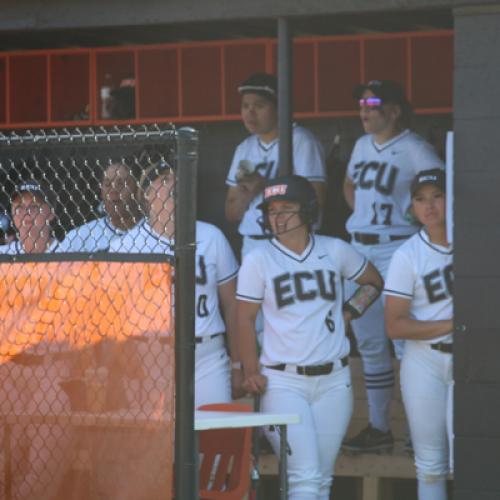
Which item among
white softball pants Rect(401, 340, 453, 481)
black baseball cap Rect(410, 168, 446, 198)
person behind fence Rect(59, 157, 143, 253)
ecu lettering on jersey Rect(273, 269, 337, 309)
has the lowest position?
white softball pants Rect(401, 340, 453, 481)

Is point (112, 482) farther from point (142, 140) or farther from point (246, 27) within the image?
point (246, 27)

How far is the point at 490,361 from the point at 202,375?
1.32m

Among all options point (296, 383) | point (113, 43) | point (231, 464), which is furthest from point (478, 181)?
point (113, 43)

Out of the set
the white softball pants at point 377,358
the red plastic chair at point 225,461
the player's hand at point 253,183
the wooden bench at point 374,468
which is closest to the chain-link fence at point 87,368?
the red plastic chair at point 225,461

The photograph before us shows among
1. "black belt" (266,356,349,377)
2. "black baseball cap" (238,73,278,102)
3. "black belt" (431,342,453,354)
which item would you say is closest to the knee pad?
"black belt" (266,356,349,377)

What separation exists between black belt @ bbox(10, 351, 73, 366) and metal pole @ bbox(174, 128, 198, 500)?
0.45m

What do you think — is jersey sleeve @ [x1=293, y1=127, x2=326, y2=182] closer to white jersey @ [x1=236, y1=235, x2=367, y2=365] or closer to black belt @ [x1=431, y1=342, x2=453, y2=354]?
white jersey @ [x1=236, y1=235, x2=367, y2=365]

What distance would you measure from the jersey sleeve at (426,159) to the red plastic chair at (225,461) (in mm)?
1892

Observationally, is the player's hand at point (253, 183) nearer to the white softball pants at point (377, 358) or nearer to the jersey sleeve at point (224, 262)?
the white softball pants at point (377, 358)

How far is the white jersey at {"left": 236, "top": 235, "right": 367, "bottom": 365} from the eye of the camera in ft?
19.1

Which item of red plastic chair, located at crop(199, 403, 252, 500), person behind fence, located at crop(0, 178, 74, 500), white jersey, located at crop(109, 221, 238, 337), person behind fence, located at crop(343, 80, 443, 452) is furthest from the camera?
person behind fence, located at crop(343, 80, 443, 452)

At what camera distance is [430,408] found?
5762 millimetres

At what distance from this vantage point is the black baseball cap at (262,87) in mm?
6891

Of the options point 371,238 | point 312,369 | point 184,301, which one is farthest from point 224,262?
point 184,301
